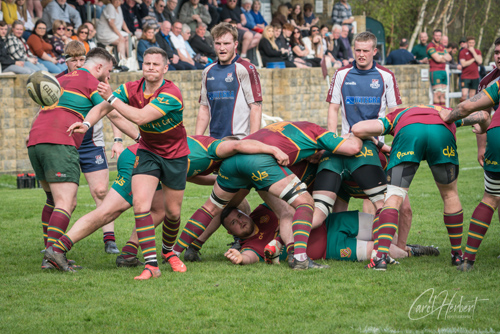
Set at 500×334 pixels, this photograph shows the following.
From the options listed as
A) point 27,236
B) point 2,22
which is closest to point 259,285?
point 27,236

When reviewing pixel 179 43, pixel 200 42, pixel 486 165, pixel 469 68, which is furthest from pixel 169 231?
pixel 469 68

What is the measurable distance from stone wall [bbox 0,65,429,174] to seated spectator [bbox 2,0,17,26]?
184cm

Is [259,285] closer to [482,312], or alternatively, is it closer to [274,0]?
[482,312]

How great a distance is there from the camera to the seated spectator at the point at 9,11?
15.0 meters

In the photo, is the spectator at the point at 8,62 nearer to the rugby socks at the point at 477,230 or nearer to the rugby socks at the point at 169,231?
the rugby socks at the point at 169,231

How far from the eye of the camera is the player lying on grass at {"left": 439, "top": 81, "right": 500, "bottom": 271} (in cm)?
570

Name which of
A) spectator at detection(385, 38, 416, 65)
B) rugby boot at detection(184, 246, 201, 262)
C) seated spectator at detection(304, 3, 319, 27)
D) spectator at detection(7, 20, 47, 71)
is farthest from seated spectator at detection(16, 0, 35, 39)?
spectator at detection(385, 38, 416, 65)

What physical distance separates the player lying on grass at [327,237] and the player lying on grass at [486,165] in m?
0.97

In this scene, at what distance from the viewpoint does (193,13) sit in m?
19.1

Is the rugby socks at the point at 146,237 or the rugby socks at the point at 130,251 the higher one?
the rugby socks at the point at 146,237

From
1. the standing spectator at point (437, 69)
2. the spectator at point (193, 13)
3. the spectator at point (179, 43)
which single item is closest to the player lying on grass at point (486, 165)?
the spectator at point (179, 43)

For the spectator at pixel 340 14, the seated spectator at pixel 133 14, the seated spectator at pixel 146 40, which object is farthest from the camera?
the spectator at pixel 340 14

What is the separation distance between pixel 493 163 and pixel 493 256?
1.38 metres

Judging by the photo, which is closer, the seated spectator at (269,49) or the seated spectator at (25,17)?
the seated spectator at (25,17)
